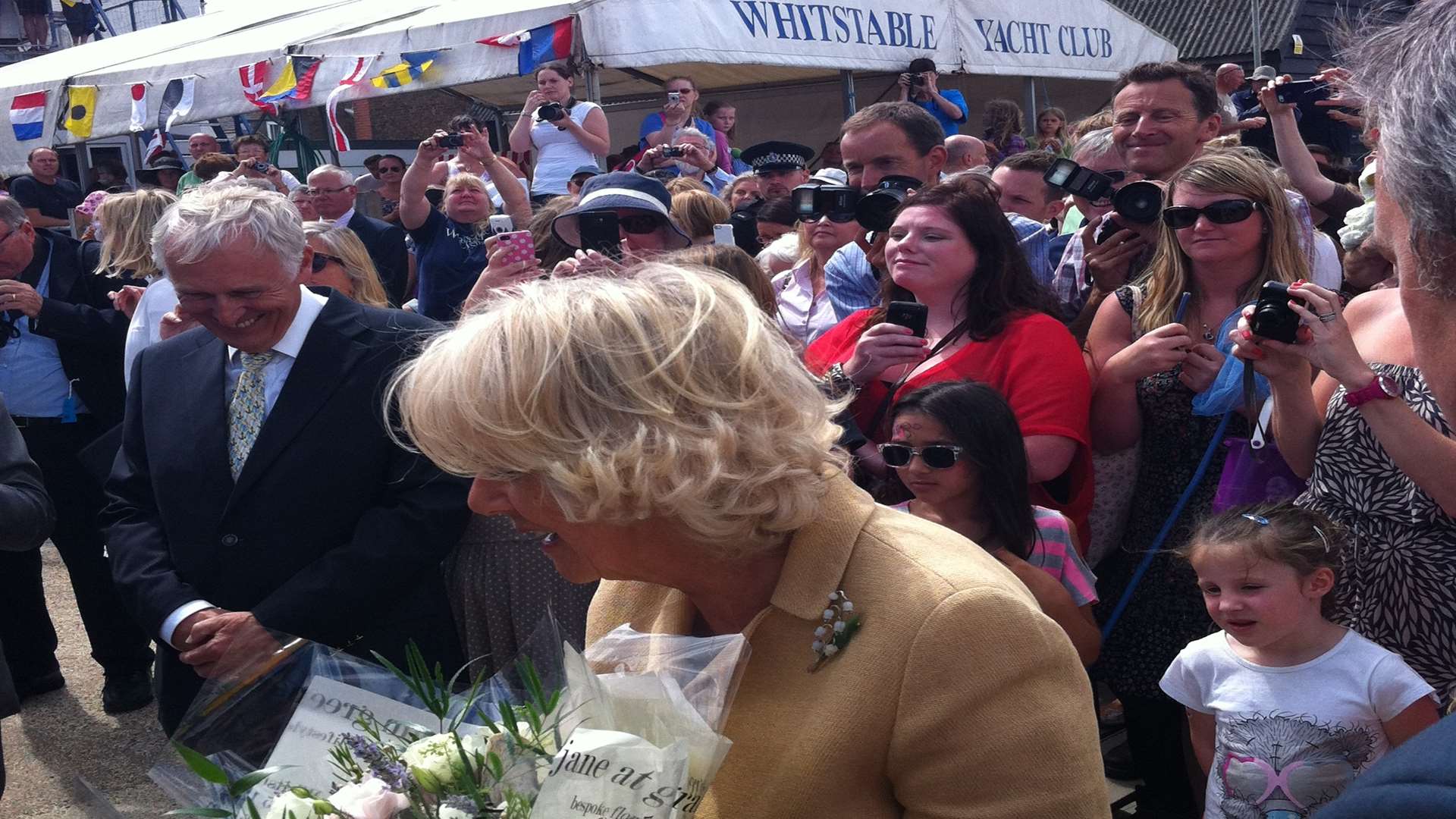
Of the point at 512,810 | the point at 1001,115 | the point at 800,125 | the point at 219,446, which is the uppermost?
the point at 512,810

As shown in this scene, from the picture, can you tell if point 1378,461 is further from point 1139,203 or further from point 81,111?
point 81,111

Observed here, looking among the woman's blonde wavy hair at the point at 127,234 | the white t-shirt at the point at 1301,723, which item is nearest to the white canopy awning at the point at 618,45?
the woman's blonde wavy hair at the point at 127,234

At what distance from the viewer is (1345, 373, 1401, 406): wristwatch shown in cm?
240

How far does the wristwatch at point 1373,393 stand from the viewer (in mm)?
2396

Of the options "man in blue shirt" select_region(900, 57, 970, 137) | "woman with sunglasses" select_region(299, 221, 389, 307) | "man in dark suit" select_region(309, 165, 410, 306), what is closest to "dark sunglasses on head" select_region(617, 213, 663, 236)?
"woman with sunglasses" select_region(299, 221, 389, 307)

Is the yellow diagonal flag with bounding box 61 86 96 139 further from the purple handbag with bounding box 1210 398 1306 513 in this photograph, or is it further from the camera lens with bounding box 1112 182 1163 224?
the purple handbag with bounding box 1210 398 1306 513

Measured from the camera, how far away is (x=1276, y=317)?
2.57 m

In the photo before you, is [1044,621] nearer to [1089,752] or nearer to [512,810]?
[1089,752]

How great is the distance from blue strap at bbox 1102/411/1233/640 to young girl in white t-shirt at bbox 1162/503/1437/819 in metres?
0.37

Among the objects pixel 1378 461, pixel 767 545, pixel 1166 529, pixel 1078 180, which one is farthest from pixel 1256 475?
pixel 767 545

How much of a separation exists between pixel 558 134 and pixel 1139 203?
18.4 ft

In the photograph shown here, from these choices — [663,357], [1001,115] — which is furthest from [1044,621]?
[1001,115]

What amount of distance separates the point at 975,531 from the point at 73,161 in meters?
17.6

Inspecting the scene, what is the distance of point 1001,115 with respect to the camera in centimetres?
912
